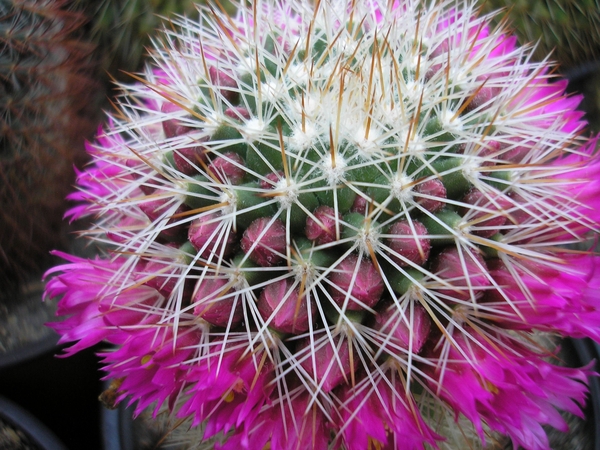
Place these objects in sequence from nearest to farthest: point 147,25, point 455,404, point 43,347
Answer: point 455,404 < point 43,347 < point 147,25

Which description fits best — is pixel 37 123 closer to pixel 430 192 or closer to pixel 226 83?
pixel 226 83

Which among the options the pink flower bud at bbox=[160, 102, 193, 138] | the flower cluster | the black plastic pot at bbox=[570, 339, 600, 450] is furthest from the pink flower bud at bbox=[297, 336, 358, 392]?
the black plastic pot at bbox=[570, 339, 600, 450]

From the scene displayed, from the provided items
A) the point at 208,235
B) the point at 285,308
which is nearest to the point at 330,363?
the point at 285,308

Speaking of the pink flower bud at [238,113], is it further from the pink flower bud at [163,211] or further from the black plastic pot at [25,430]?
the black plastic pot at [25,430]

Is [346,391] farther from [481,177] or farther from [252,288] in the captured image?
[481,177]

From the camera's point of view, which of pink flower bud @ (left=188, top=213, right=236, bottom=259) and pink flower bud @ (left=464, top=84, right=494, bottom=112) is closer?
pink flower bud @ (left=188, top=213, right=236, bottom=259)

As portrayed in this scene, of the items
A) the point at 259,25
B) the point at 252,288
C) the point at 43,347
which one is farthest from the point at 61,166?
the point at 252,288

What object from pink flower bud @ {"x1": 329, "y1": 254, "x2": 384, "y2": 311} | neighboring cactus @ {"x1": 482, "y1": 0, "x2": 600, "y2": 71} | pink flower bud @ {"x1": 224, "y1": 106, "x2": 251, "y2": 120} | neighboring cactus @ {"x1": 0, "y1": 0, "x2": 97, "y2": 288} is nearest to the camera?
pink flower bud @ {"x1": 329, "y1": 254, "x2": 384, "y2": 311}

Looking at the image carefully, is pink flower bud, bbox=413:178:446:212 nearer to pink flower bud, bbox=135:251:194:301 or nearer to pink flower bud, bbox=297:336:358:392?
pink flower bud, bbox=297:336:358:392
